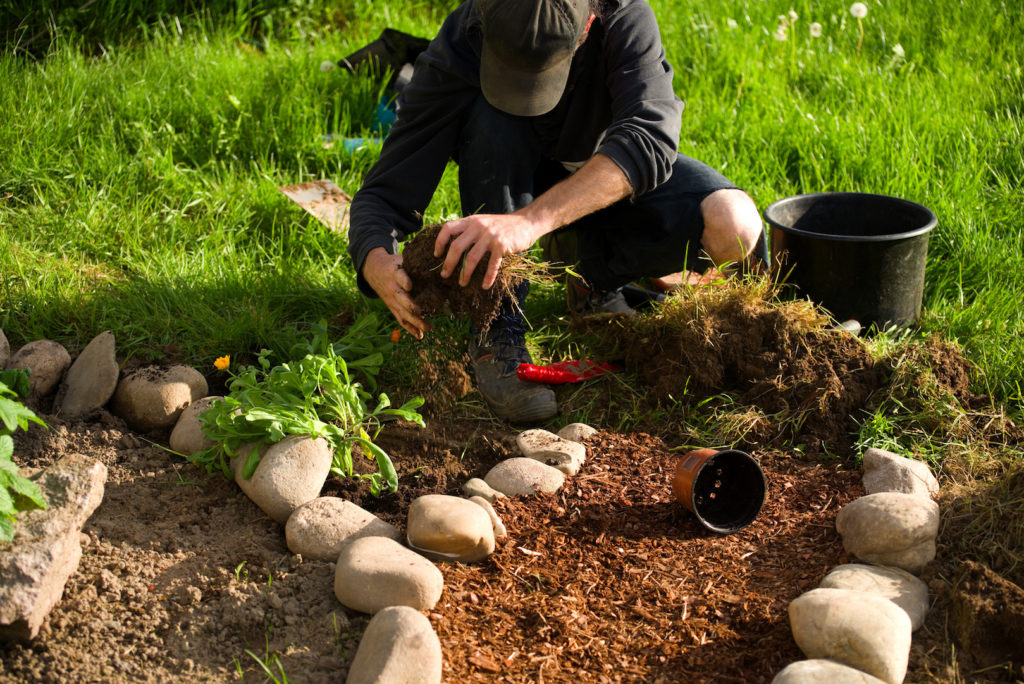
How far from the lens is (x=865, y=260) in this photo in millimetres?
3283

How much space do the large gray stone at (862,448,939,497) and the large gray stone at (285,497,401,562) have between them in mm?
1387

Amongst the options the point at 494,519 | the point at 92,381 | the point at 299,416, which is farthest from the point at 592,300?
the point at 92,381

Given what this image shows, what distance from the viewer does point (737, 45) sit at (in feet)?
17.5

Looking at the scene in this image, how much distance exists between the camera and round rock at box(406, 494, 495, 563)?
7.71ft

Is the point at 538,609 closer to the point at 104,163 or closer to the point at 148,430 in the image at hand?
the point at 148,430

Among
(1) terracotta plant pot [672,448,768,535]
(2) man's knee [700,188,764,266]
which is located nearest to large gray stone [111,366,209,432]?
(1) terracotta plant pot [672,448,768,535]

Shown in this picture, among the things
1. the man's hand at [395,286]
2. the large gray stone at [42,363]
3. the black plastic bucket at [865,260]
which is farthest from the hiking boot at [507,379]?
the large gray stone at [42,363]

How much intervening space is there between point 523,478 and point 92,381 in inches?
56.2

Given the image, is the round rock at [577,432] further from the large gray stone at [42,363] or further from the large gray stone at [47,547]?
the large gray stone at [42,363]

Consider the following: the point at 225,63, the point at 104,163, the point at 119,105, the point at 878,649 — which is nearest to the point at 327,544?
the point at 878,649

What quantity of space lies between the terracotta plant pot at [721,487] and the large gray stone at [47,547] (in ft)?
5.04

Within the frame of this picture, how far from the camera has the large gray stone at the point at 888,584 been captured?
7.23 ft

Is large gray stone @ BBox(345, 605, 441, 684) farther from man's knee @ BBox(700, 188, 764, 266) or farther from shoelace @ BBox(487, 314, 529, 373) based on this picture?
man's knee @ BBox(700, 188, 764, 266)

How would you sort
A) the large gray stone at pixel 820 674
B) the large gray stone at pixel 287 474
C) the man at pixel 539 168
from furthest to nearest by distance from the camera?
the man at pixel 539 168 < the large gray stone at pixel 287 474 < the large gray stone at pixel 820 674
